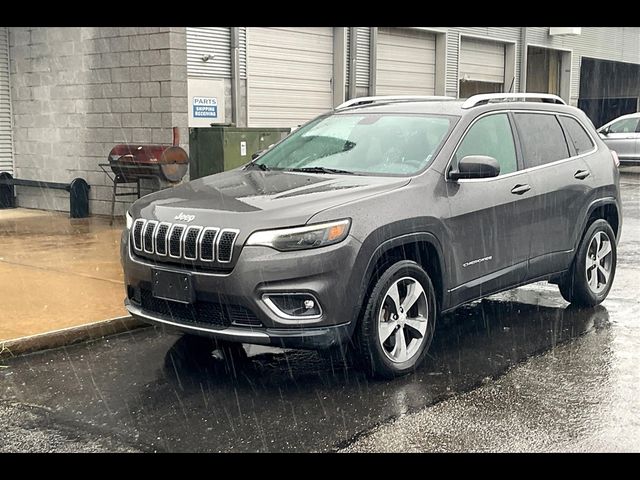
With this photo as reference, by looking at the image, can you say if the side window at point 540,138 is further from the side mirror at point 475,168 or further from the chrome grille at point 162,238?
the chrome grille at point 162,238

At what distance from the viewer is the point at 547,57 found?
23188mm

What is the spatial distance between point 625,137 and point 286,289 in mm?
20459

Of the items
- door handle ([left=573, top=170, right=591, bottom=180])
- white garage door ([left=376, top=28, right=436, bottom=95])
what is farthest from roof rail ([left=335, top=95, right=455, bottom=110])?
white garage door ([left=376, top=28, right=436, bottom=95])

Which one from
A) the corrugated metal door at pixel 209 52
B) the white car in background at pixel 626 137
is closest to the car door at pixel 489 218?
the corrugated metal door at pixel 209 52

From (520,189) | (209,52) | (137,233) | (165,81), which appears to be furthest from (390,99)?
(209,52)

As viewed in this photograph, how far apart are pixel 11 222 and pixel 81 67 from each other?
106 inches

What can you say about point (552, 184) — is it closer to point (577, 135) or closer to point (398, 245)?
point (577, 135)

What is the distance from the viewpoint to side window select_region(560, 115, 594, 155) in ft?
23.5

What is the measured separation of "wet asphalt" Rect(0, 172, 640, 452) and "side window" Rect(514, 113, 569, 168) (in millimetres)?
1390

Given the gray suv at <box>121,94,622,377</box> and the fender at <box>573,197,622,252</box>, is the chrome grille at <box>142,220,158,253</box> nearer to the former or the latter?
the gray suv at <box>121,94,622,377</box>

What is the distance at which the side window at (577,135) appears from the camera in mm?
7168

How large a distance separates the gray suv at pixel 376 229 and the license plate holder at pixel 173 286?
0.01 meters

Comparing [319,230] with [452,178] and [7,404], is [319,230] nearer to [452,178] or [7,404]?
[452,178]
